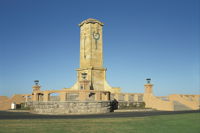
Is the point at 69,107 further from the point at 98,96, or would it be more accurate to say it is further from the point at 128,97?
the point at 128,97

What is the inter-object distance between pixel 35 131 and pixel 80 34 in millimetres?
33425

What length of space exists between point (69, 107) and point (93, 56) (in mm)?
18577

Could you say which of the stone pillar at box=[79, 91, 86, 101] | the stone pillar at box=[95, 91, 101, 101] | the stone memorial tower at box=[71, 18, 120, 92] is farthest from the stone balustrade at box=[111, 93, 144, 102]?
the stone pillar at box=[79, 91, 86, 101]

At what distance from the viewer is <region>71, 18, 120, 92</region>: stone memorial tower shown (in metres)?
39.4

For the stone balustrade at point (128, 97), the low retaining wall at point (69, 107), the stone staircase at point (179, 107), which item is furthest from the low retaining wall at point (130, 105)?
the low retaining wall at point (69, 107)

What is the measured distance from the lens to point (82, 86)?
34469 mm

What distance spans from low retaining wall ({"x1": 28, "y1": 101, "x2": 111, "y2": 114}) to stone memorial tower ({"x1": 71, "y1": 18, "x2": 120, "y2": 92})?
47.4 ft

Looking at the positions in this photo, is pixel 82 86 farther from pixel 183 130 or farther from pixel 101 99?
pixel 183 130

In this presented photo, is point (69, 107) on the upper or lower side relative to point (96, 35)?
lower

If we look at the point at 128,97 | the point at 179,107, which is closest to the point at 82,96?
the point at 128,97

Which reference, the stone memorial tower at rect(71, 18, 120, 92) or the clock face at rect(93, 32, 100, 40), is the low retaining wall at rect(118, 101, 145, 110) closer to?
the stone memorial tower at rect(71, 18, 120, 92)

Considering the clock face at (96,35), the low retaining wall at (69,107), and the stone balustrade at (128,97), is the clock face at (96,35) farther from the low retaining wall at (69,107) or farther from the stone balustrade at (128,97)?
the low retaining wall at (69,107)

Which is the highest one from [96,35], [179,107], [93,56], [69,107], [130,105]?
[96,35]

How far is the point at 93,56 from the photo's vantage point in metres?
40.3
